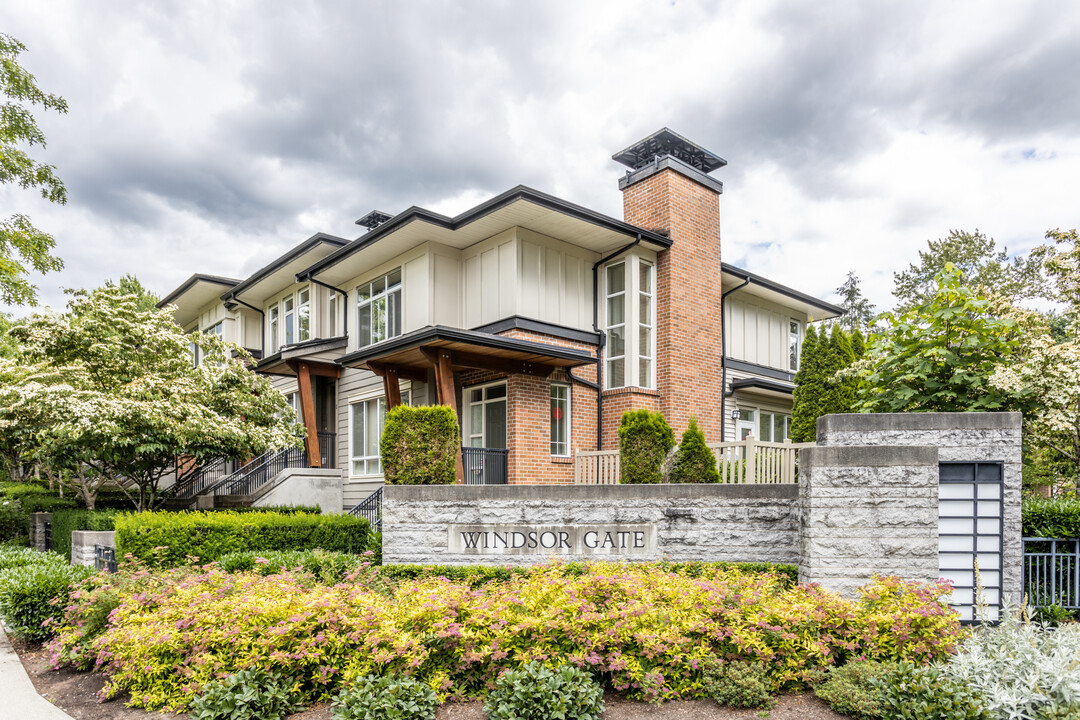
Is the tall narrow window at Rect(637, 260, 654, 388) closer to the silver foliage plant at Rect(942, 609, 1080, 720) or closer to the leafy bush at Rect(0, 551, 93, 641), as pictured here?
the silver foliage plant at Rect(942, 609, 1080, 720)

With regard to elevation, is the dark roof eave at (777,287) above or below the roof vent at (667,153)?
below

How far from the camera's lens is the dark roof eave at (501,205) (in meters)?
13.5

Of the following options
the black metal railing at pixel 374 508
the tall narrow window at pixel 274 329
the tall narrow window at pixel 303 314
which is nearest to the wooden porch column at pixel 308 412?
the tall narrow window at pixel 303 314

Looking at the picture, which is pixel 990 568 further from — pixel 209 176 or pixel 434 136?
pixel 209 176

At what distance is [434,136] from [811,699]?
975 centimetres

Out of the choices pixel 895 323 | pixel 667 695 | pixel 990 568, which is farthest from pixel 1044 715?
pixel 895 323

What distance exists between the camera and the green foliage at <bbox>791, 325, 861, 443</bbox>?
53.6ft

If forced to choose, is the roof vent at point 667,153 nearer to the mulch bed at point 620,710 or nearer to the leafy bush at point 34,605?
the mulch bed at point 620,710

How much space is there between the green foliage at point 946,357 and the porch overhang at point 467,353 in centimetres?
594

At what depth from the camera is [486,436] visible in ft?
49.4

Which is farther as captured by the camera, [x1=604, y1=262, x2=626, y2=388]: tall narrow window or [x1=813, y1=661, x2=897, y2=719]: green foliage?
[x1=604, y1=262, x2=626, y2=388]: tall narrow window

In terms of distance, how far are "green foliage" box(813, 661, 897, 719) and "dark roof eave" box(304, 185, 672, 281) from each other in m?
10.3

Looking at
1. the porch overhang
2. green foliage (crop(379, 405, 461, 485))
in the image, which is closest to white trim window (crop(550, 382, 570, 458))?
the porch overhang

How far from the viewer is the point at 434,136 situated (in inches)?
454
